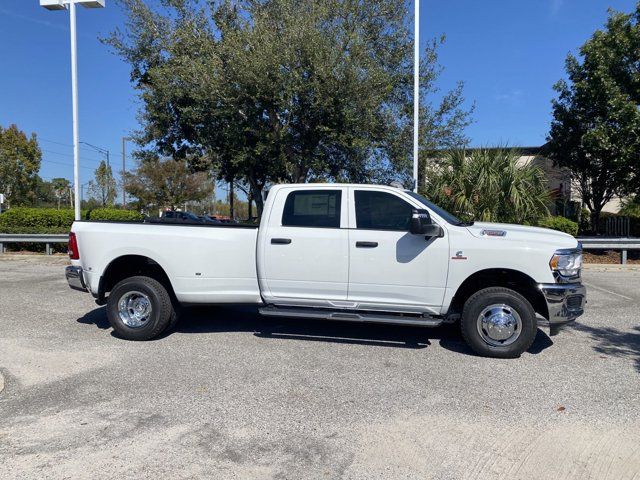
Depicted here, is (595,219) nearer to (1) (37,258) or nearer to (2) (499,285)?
(2) (499,285)

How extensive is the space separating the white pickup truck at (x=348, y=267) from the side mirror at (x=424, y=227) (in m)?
0.01

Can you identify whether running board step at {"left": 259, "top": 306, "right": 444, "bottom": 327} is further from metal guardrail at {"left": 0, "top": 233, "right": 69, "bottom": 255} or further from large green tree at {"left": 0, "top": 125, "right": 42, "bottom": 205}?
large green tree at {"left": 0, "top": 125, "right": 42, "bottom": 205}

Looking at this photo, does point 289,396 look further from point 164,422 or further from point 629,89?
point 629,89

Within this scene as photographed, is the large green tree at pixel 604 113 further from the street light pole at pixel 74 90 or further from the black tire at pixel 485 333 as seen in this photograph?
the street light pole at pixel 74 90

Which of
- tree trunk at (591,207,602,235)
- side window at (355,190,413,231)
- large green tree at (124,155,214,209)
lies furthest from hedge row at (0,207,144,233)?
large green tree at (124,155,214,209)

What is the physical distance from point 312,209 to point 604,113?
14363 millimetres

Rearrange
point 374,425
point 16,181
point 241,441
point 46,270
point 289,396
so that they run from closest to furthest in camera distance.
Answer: point 241,441
point 374,425
point 289,396
point 46,270
point 16,181

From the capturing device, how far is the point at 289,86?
41.7ft

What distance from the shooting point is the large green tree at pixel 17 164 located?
3541 cm

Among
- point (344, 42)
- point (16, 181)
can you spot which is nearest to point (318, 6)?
point (344, 42)

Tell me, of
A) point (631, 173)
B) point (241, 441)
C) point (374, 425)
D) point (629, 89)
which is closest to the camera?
point (241, 441)

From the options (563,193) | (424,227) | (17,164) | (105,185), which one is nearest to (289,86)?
(424,227)

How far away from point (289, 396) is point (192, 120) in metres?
12.8

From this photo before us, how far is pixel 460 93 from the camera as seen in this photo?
52.4 feet
